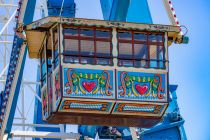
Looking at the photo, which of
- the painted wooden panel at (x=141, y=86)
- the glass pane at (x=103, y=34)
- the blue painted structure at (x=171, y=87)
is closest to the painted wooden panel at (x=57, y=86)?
the glass pane at (x=103, y=34)

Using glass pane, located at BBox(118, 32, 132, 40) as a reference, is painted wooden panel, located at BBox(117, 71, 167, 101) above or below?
below

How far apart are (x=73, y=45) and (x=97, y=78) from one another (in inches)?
41.0

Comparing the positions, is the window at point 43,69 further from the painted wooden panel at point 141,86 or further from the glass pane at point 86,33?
the painted wooden panel at point 141,86

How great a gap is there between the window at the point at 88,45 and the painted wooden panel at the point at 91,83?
0.26 m

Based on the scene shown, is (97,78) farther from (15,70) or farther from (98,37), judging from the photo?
(15,70)

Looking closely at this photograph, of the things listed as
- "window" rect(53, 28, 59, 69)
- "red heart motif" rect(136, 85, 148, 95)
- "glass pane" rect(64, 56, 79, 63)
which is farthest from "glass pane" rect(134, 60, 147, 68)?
"window" rect(53, 28, 59, 69)

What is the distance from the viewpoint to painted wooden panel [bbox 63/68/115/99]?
2788 centimetres

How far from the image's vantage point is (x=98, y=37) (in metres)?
28.2

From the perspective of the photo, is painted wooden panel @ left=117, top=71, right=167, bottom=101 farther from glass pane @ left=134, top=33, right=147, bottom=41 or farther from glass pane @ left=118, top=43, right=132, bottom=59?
glass pane @ left=134, top=33, right=147, bottom=41

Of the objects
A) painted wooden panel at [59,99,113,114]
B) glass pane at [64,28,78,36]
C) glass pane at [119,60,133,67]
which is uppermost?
glass pane at [64,28,78,36]

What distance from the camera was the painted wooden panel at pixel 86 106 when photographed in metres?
28.0

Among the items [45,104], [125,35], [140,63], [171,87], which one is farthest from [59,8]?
A: [140,63]

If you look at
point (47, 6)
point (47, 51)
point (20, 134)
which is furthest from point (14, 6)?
point (47, 51)

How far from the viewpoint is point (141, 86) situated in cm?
2839
